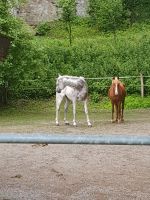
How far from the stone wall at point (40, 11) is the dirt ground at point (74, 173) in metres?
33.7

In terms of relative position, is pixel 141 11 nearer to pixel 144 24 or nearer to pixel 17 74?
pixel 144 24

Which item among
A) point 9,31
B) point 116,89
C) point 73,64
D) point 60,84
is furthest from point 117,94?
point 73,64

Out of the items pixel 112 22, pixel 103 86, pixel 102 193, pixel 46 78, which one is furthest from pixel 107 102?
pixel 102 193

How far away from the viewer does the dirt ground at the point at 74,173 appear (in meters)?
6.50

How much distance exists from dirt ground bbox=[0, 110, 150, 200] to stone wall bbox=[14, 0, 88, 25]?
3371 centimetres

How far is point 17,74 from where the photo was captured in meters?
20.9

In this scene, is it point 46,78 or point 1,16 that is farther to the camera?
point 46,78

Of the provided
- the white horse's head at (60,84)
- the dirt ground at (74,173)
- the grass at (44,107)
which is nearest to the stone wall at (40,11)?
the grass at (44,107)

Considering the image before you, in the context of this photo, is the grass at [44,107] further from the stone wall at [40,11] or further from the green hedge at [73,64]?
the stone wall at [40,11]

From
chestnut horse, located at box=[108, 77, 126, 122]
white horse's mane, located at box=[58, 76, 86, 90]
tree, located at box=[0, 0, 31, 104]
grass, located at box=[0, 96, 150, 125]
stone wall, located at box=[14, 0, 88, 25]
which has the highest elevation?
stone wall, located at box=[14, 0, 88, 25]

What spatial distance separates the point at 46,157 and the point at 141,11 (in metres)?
34.8

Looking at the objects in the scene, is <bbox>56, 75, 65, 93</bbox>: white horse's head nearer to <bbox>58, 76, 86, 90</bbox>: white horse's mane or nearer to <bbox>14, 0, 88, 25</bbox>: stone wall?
<bbox>58, 76, 86, 90</bbox>: white horse's mane

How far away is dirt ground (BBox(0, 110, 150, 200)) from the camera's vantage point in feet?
21.3

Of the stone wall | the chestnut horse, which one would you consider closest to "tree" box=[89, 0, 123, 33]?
the stone wall
